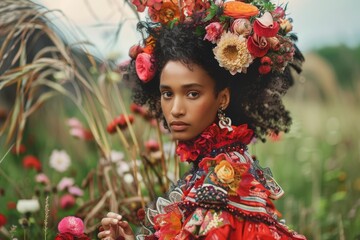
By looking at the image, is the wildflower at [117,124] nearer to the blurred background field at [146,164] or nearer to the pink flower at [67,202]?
the blurred background field at [146,164]

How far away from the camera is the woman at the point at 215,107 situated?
2.63 meters

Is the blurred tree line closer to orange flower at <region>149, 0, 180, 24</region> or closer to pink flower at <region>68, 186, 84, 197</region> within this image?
pink flower at <region>68, 186, 84, 197</region>

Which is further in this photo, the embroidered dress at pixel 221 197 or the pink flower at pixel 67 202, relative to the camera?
the pink flower at pixel 67 202

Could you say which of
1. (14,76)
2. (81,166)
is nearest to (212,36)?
(14,76)

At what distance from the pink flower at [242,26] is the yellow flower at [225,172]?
1.66ft

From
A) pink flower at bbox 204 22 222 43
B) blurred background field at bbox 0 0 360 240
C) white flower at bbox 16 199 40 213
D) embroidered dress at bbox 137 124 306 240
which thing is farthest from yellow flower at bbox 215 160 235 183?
white flower at bbox 16 199 40 213

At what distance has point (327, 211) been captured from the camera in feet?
15.4

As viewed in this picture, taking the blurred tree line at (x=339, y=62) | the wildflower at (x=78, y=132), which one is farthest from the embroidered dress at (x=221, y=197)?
the blurred tree line at (x=339, y=62)

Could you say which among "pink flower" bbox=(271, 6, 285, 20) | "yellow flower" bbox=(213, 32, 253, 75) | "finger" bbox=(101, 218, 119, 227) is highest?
"pink flower" bbox=(271, 6, 285, 20)

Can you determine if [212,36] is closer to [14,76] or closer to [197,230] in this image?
[197,230]

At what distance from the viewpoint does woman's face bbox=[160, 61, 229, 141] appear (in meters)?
2.80

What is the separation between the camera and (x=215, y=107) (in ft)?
9.39

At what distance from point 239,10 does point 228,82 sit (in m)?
0.29

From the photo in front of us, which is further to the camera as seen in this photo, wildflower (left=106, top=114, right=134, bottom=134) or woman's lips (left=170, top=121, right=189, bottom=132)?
wildflower (left=106, top=114, right=134, bottom=134)
